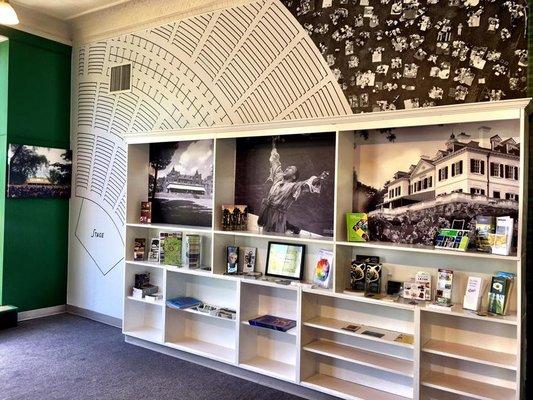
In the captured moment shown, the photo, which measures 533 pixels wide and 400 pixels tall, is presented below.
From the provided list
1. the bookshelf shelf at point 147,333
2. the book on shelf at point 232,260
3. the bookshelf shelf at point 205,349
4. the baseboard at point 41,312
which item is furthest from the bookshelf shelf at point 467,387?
the baseboard at point 41,312

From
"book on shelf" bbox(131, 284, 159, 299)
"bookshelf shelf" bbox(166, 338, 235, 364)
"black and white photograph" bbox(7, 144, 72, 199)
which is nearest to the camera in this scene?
"bookshelf shelf" bbox(166, 338, 235, 364)

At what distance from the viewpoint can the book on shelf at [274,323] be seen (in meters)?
3.55

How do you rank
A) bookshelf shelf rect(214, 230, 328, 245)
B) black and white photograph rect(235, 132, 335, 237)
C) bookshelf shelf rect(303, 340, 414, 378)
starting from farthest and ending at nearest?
black and white photograph rect(235, 132, 335, 237)
bookshelf shelf rect(214, 230, 328, 245)
bookshelf shelf rect(303, 340, 414, 378)

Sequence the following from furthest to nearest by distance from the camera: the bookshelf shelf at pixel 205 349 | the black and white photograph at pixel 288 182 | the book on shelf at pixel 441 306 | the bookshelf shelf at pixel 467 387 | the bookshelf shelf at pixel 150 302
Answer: the bookshelf shelf at pixel 150 302 < the bookshelf shelf at pixel 205 349 < the black and white photograph at pixel 288 182 < the book on shelf at pixel 441 306 < the bookshelf shelf at pixel 467 387

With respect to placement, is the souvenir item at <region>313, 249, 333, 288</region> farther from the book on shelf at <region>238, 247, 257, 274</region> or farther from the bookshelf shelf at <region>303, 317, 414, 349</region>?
the book on shelf at <region>238, 247, 257, 274</region>

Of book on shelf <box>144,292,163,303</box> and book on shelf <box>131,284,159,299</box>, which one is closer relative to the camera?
book on shelf <box>144,292,163,303</box>

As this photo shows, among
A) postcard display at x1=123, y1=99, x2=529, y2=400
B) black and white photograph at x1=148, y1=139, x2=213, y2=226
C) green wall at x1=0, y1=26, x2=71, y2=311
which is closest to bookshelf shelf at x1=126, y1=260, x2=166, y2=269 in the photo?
postcard display at x1=123, y1=99, x2=529, y2=400

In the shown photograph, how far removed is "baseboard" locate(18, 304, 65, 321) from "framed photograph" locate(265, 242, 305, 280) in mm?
3337

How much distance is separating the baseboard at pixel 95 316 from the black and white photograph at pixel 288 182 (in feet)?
7.43

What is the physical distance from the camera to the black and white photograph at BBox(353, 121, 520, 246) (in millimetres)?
2922

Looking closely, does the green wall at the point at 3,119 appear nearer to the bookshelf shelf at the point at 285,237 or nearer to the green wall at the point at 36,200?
the green wall at the point at 36,200

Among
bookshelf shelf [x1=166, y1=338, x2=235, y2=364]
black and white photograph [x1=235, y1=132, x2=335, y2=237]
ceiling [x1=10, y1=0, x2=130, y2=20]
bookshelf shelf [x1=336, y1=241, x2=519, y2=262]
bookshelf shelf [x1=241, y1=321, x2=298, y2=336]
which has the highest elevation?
ceiling [x1=10, y1=0, x2=130, y2=20]

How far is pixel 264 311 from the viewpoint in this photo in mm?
3943

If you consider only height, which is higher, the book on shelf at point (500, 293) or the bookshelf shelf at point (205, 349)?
the book on shelf at point (500, 293)
